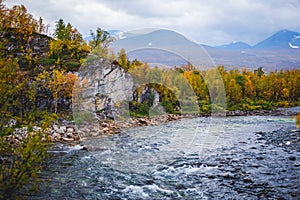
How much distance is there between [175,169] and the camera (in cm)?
1095

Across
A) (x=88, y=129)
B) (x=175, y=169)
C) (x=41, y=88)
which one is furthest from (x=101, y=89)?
(x=175, y=169)

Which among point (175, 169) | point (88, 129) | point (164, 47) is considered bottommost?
point (175, 169)

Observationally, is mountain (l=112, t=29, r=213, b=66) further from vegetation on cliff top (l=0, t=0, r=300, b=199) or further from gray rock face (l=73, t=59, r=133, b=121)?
gray rock face (l=73, t=59, r=133, b=121)

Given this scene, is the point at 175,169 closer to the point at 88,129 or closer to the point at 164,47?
the point at 164,47

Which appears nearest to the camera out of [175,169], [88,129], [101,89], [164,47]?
[175,169]

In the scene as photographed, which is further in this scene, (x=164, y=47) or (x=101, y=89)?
(x=101, y=89)

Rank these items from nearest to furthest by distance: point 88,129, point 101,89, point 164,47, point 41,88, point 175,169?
point 175,169 < point 164,47 < point 88,129 < point 41,88 < point 101,89

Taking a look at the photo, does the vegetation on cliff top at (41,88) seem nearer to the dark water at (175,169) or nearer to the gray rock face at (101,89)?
the gray rock face at (101,89)

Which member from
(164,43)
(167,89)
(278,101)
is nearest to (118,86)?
(167,89)

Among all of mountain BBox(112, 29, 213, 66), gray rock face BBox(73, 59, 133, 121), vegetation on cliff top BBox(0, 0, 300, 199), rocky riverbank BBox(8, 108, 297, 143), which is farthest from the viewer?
gray rock face BBox(73, 59, 133, 121)

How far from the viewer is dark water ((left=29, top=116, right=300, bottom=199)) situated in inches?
335

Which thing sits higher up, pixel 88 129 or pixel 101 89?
pixel 101 89

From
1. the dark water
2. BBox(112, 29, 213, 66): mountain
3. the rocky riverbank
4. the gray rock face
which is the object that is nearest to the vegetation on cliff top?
the gray rock face

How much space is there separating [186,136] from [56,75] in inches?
420
